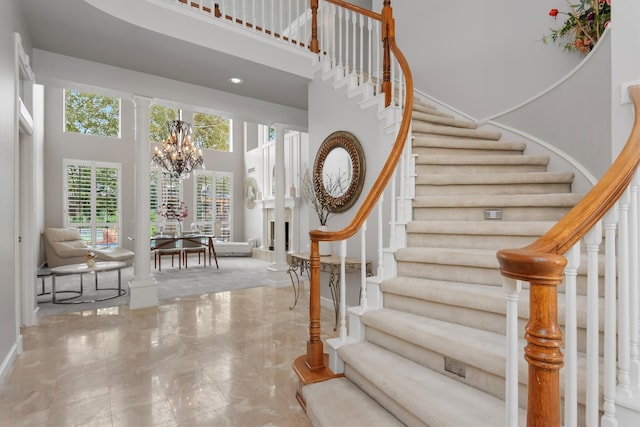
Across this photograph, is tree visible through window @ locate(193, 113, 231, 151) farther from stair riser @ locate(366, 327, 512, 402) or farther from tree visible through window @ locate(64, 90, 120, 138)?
stair riser @ locate(366, 327, 512, 402)

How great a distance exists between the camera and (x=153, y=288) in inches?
169

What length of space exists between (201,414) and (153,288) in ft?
8.86

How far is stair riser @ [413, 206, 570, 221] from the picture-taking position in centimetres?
246

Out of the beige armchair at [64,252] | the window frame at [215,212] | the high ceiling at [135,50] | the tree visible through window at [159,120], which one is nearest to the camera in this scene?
the high ceiling at [135,50]

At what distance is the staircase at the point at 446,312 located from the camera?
1.57 m

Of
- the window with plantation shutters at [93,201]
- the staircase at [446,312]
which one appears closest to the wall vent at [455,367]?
the staircase at [446,312]

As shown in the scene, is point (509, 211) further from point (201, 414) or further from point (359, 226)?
point (201, 414)

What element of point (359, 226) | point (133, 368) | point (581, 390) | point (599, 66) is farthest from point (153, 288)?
point (599, 66)

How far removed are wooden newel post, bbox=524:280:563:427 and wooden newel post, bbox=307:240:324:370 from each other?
1.51m

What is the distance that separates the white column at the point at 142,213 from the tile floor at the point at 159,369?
27 cm

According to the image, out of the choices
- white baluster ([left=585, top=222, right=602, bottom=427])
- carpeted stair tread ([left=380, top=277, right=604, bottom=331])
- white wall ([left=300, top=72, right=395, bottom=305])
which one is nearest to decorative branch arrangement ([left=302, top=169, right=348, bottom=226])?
white wall ([left=300, top=72, right=395, bottom=305])

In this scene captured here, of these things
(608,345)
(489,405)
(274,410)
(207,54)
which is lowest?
(274,410)

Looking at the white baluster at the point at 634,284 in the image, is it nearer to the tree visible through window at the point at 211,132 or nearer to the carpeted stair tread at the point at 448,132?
the carpeted stair tread at the point at 448,132

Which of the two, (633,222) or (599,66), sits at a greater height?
(599,66)
